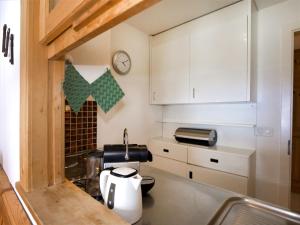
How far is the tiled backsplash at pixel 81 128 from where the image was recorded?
5.04 ft

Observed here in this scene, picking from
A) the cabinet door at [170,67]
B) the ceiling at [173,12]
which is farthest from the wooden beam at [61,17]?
the cabinet door at [170,67]

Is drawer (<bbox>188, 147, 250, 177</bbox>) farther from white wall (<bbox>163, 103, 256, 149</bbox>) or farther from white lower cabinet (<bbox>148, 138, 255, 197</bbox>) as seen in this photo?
white wall (<bbox>163, 103, 256, 149</bbox>)

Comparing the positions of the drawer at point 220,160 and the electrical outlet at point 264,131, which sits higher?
the electrical outlet at point 264,131

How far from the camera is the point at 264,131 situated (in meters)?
1.95

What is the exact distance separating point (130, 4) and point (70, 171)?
47.5 inches

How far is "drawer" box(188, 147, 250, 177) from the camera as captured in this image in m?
1.74

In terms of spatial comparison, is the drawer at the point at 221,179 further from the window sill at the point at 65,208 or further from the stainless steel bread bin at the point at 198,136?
the window sill at the point at 65,208

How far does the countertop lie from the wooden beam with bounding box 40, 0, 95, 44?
71cm

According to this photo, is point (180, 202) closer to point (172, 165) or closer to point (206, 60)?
point (172, 165)

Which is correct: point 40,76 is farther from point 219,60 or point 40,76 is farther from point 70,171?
point 219,60

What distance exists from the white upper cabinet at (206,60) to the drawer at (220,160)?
54 centimetres

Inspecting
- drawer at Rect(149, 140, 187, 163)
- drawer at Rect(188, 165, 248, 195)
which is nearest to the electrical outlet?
drawer at Rect(188, 165, 248, 195)

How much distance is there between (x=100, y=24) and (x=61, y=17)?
0.19 metres

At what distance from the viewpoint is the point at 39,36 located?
2.49 feet
